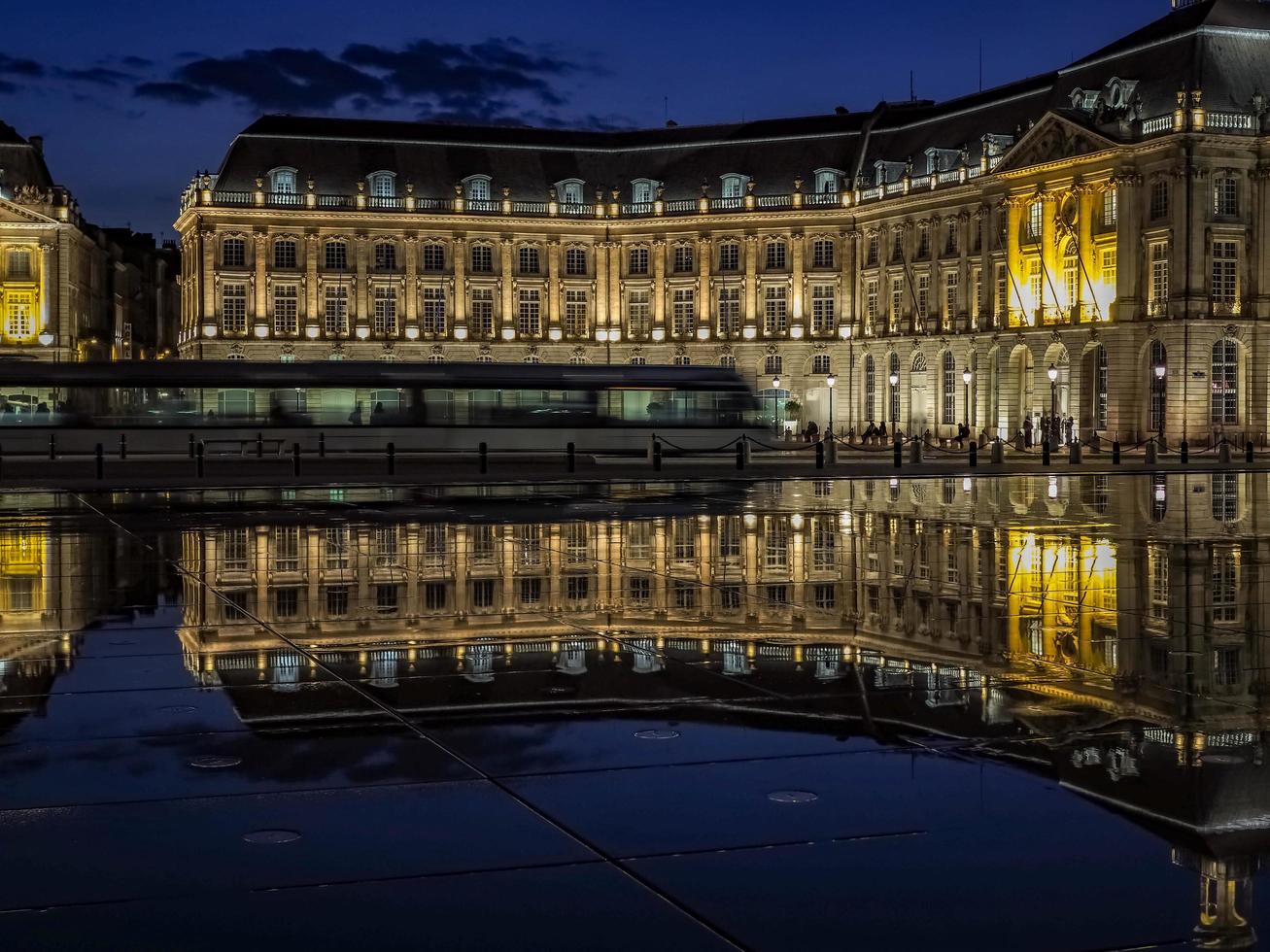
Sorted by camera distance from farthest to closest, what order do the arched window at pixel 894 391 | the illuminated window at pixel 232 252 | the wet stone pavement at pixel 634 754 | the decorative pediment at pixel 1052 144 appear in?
the illuminated window at pixel 232 252, the arched window at pixel 894 391, the decorative pediment at pixel 1052 144, the wet stone pavement at pixel 634 754

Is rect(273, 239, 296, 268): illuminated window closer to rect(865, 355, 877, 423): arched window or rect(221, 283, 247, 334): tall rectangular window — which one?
rect(221, 283, 247, 334): tall rectangular window

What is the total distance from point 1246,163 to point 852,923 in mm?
88026

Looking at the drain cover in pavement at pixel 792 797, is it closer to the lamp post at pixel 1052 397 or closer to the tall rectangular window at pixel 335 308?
the lamp post at pixel 1052 397

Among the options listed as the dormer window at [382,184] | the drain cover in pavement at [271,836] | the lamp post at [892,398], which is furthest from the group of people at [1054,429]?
the drain cover in pavement at [271,836]

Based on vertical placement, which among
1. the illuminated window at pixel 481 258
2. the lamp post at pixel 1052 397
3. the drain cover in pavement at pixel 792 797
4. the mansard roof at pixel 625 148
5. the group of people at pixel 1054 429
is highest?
the mansard roof at pixel 625 148

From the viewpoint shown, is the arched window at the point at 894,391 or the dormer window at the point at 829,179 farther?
the dormer window at the point at 829,179

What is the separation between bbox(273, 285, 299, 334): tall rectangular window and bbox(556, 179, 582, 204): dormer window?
20656 millimetres

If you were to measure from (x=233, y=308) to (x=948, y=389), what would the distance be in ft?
165

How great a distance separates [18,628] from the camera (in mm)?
14695

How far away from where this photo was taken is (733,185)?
11800cm

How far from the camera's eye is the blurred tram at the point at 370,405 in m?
64.2

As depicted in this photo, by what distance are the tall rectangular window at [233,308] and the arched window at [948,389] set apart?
49.0m

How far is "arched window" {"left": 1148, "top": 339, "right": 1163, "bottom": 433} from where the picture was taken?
86.5 m

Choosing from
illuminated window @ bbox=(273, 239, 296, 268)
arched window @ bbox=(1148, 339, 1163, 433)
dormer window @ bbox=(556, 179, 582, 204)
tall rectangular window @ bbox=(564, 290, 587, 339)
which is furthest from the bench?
dormer window @ bbox=(556, 179, 582, 204)
